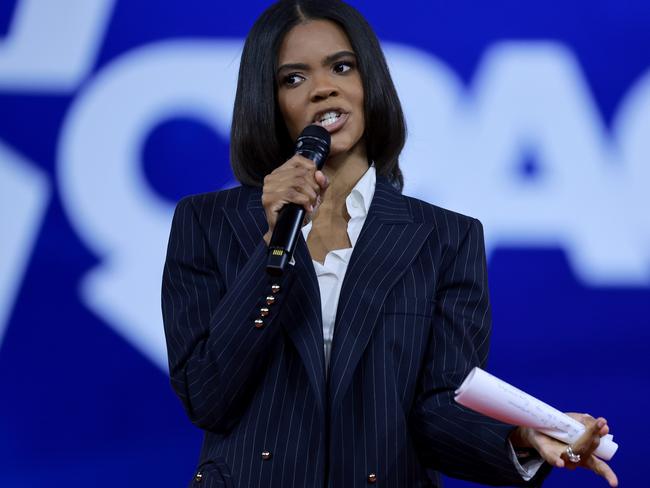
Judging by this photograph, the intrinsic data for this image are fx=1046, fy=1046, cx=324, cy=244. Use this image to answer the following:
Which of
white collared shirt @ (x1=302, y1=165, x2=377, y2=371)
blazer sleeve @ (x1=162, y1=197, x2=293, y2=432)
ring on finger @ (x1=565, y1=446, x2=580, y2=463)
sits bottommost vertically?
ring on finger @ (x1=565, y1=446, x2=580, y2=463)

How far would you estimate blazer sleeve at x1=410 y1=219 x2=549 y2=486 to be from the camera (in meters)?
1.43

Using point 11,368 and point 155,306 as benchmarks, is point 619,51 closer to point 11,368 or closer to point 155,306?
point 155,306

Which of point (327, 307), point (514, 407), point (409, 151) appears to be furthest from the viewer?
point (409, 151)

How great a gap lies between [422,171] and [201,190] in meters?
0.54

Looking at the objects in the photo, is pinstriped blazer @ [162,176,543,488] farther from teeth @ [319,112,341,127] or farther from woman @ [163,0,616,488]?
teeth @ [319,112,341,127]

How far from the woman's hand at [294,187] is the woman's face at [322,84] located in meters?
0.26

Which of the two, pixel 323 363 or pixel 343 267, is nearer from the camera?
pixel 323 363

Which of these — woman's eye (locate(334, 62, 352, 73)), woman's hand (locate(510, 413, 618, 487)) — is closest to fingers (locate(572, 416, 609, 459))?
woman's hand (locate(510, 413, 618, 487))

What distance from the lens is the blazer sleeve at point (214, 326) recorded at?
1416 mm

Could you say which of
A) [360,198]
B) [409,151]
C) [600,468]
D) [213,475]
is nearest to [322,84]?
[360,198]

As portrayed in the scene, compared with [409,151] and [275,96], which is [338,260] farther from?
[409,151]

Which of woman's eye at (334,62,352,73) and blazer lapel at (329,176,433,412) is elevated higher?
woman's eye at (334,62,352,73)

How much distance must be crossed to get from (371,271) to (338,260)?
78mm

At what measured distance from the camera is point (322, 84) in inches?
64.4
